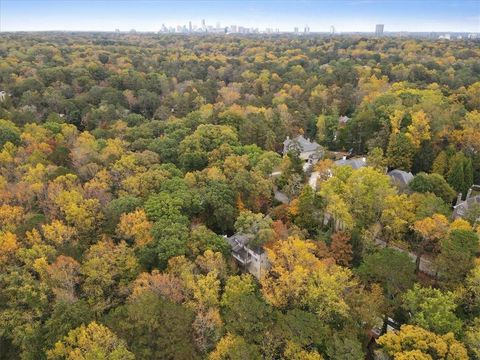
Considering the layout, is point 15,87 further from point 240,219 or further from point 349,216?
point 349,216

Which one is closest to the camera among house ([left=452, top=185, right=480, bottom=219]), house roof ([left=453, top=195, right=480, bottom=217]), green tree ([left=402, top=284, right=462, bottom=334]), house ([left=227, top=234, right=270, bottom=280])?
green tree ([left=402, top=284, right=462, bottom=334])

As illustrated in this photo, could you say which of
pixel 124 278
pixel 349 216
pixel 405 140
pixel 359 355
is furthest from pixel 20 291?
pixel 405 140

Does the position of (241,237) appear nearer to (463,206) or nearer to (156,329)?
(156,329)

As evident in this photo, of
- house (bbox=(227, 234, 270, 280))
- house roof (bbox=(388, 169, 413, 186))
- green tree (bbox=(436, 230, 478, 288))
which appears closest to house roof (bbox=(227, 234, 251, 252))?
house (bbox=(227, 234, 270, 280))

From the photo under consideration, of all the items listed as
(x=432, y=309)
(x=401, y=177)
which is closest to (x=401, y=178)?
(x=401, y=177)

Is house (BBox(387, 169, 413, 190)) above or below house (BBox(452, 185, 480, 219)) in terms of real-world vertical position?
above

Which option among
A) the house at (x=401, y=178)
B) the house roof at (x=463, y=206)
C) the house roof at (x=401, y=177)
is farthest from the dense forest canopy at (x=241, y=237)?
the house roof at (x=401, y=177)

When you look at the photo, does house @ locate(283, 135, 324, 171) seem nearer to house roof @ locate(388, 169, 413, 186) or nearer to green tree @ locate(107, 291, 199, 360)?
house roof @ locate(388, 169, 413, 186)
